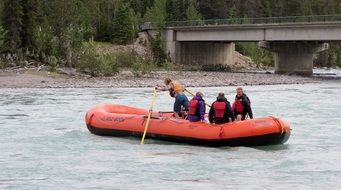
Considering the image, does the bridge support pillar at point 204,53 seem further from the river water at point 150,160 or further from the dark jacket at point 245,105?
the dark jacket at point 245,105

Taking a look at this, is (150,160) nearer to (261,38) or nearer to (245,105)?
(245,105)

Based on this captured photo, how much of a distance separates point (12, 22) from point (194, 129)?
145 feet

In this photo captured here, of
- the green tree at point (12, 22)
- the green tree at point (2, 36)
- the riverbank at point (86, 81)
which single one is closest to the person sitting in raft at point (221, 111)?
the riverbank at point (86, 81)

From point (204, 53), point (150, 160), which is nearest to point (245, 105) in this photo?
point (150, 160)

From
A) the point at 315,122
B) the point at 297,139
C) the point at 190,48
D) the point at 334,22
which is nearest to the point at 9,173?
the point at 297,139

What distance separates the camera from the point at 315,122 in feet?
77.7

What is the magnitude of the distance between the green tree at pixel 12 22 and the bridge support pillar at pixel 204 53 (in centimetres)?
2360

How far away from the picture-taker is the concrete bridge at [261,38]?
57.4m

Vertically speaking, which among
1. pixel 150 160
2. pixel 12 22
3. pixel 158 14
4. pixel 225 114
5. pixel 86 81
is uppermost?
pixel 158 14

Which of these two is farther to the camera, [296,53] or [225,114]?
[296,53]

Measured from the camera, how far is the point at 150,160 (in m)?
15.7

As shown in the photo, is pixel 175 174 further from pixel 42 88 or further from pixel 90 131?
pixel 42 88

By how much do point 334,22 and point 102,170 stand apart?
44017mm

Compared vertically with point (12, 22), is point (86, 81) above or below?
below
